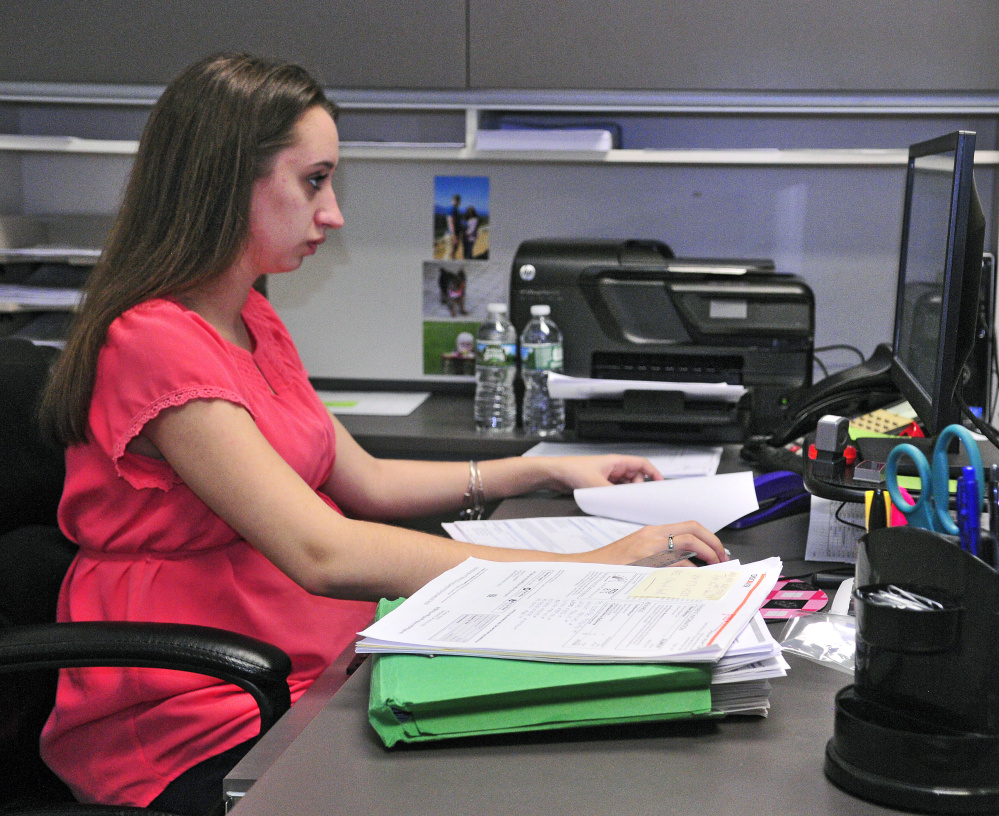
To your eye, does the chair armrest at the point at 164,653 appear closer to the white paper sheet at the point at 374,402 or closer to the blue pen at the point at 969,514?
the blue pen at the point at 969,514

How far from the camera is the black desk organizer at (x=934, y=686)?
22.9 inches

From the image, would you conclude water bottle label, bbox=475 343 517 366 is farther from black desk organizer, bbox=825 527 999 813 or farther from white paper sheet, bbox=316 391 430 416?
black desk organizer, bbox=825 527 999 813

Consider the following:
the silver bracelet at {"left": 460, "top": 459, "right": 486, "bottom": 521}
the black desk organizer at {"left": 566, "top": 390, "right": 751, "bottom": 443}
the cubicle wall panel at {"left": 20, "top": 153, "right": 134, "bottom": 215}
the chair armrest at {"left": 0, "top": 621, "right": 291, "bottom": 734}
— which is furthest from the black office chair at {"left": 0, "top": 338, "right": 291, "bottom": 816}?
the cubicle wall panel at {"left": 20, "top": 153, "right": 134, "bottom": 215}

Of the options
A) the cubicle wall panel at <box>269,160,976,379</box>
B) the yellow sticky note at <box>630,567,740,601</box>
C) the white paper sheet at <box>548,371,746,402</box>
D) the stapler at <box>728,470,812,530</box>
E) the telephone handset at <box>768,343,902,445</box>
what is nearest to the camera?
the yellow sticky note at <box>630,567,740,601</box>

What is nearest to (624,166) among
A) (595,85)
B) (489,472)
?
(595,85)

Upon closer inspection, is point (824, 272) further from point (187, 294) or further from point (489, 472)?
point (187, 294)

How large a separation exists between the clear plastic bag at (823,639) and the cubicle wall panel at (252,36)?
159 cm

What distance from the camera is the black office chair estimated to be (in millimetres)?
966

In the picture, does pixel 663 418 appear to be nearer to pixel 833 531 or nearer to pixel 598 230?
pixel 833 531

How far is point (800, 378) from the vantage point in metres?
2.00

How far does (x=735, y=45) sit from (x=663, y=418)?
0.82 meters

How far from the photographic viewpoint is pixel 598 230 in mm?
2475

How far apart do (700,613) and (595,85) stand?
5.20 ft

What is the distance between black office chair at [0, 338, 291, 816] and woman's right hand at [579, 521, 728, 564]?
0.34m
